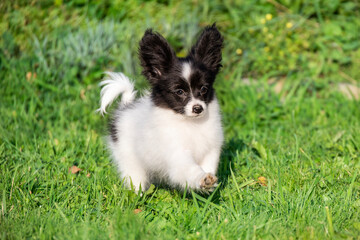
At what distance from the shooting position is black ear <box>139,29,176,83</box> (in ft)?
11.8

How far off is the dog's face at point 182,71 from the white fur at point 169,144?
102mm

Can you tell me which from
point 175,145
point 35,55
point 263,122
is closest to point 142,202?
point 175,145

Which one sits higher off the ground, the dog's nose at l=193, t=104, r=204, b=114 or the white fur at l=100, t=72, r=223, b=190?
the dog's nose at l=193, t=104, r=204, b=114

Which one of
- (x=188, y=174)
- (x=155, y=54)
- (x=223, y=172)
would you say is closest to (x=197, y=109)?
(x=188, y=174)

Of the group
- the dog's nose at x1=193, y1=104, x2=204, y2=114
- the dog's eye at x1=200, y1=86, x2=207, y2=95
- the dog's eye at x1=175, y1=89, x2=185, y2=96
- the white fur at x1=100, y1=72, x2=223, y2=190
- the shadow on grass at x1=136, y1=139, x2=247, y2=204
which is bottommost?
the shadow on grass at x1=136, y1=139, x2=247, y2=204

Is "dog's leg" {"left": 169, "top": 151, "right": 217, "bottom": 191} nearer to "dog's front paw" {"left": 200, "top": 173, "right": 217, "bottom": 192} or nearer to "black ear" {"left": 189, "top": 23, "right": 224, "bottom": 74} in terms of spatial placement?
"dog's front paw" {"left": 200, "top": 173, "right": 217, "bottom": 192}

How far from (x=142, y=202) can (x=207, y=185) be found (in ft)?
2.28

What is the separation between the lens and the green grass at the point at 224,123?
3.06 metres

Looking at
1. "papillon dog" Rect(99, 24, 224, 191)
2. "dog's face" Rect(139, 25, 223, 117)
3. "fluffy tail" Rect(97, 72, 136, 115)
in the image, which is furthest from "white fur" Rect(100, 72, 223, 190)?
"fluffy tail" Rect(97, 72, 136, 115)

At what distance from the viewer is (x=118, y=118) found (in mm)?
4176

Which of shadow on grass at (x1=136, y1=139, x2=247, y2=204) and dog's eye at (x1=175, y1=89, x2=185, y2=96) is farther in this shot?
shadow on grass at (x1=136, y1=139, x2=247, y2=204)

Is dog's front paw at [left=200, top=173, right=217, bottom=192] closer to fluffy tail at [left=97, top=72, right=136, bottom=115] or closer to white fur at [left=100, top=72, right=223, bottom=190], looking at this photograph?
white fur at [left=100, top=72, right=223, bottom=190]

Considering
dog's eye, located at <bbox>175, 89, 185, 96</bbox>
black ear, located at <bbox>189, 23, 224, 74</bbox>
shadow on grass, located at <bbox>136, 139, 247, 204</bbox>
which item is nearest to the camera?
dog's eye, located at <bbox>175, 89, 185, 96</bbox>

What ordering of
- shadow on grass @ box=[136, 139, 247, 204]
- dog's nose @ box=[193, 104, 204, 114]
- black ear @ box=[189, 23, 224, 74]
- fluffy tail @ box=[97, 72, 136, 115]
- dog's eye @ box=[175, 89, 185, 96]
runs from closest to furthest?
dog's nose @ box=[193, 104, 204, 114] < dog's eye @ box=[175, 89, 185, 96] < shadow on grass @ box=[136, 139, 247, 204] < black ear @ box=[189, 23, 224, 74] < fluffy tail @ box=[97, 72, 136, 115]
